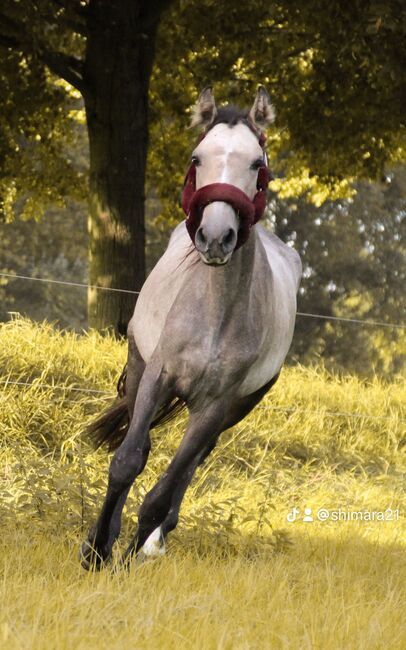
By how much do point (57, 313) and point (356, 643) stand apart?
28.6m

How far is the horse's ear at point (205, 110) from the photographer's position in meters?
4.99

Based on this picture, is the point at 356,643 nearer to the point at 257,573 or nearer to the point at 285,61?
the point at 257,573

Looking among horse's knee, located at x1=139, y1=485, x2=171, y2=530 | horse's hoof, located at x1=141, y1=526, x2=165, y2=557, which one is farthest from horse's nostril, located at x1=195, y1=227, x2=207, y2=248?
horse's hoof, located at x1=141, y1=526, x2=165, y2=557

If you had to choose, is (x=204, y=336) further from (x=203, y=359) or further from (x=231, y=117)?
(x=231, y=117)

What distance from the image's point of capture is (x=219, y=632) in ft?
12.1

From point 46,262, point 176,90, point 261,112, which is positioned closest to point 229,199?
point 261,112

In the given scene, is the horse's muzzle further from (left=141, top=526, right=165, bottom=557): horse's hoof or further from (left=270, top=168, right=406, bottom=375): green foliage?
(left=270, top=168, right=406, bottom=375): green foliage

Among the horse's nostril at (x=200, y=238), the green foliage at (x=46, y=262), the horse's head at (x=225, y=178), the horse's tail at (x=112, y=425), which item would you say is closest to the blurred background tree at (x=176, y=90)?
the horse's tail at (x=112, y=425)

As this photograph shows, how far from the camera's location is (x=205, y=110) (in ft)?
16.5

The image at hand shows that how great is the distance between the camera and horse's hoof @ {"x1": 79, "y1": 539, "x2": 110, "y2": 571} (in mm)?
4819

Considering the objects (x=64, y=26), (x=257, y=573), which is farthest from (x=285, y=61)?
(x=257, y=573)

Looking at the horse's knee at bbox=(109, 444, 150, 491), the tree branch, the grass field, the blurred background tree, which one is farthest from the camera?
the tree branch

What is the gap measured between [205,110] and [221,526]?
2656mm

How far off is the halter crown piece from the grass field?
5.30ft
